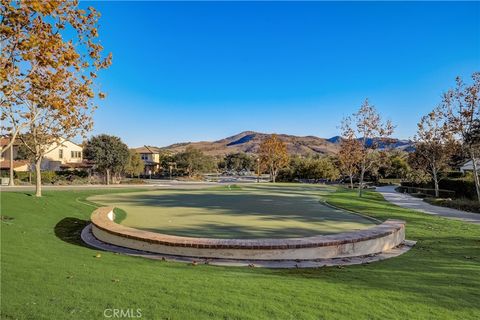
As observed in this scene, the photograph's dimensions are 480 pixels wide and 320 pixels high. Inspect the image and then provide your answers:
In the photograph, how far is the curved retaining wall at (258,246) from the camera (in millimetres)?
7176

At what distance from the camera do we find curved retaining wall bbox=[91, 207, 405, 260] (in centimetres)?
718

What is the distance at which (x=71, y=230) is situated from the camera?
10.8 m

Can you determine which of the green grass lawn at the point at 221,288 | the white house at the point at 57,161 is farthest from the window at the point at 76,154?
the green grass lawn at the point at 221,288

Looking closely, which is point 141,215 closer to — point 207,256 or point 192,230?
point 192,230

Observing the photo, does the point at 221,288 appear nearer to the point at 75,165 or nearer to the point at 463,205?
the point at 463,205

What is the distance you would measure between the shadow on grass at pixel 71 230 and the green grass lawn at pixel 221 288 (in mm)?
1261

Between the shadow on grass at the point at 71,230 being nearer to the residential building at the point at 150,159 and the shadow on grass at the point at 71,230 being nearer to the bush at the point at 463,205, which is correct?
the bush at the point at 463,205

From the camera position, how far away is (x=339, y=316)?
411cm

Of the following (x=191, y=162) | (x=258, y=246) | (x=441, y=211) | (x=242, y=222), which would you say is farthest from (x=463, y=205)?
(x=191, y=162)

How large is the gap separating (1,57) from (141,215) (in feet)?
23.7

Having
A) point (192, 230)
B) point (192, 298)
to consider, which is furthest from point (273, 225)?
point (192, 298)

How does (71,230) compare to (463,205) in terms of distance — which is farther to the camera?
(463,205)

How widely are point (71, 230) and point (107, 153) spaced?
36729 millimetres

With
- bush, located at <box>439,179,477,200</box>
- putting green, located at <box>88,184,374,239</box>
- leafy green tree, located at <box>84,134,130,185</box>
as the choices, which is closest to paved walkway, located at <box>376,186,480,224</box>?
bush, located at <box>439,179,477,200</box>
